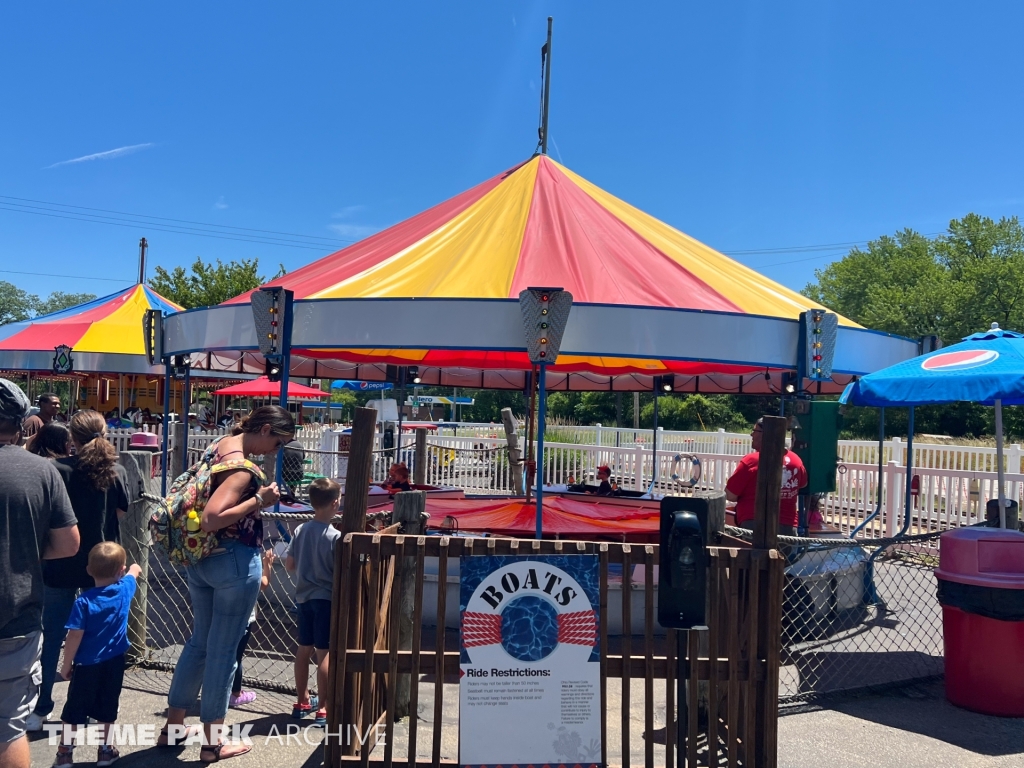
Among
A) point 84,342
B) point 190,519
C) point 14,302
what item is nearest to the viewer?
point 190,519

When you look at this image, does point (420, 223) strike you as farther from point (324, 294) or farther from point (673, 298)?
point (673, 298)

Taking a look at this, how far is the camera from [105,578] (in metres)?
3.95

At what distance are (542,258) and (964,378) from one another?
3637mm

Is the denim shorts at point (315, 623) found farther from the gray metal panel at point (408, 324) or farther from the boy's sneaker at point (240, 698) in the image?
the gray metal panel at point (408, 324)

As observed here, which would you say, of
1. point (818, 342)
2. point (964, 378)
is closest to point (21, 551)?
point (964, 378)

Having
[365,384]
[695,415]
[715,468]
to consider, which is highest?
[365,384]

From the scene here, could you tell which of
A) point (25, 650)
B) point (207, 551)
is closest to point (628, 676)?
point (207, 551)

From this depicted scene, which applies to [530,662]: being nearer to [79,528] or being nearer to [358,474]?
[358,474]

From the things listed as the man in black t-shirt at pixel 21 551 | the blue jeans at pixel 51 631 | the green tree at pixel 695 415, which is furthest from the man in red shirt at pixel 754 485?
the green tree at pixel 695 415

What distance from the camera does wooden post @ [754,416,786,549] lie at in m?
3.52

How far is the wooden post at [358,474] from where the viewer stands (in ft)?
12.4

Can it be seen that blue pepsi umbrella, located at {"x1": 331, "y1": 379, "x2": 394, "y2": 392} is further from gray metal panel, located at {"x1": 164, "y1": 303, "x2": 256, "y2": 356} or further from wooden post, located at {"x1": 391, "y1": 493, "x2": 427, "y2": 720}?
wooden post, located at {"x1": 391, "y1": 493, "x2": 427, "y2": 720}

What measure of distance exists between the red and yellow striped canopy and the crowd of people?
2.89 metres

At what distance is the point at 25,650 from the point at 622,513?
24.7 ft
